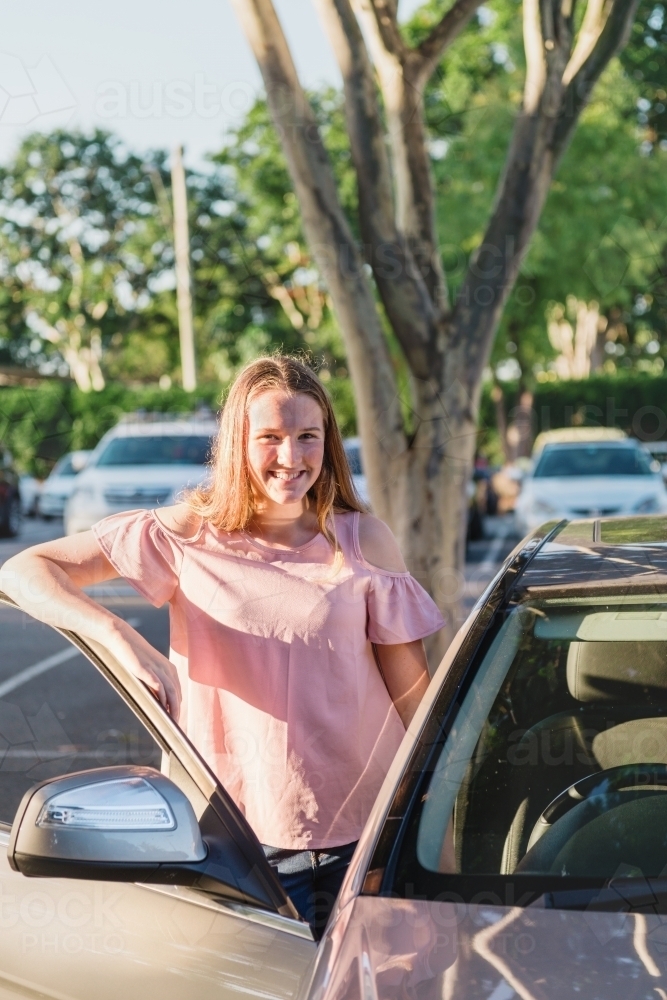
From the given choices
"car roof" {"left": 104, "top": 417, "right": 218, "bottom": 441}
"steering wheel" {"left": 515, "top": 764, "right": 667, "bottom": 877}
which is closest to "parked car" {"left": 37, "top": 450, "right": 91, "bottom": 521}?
"car roof" {"left": 104, "top": 417, "right": 218, "bottom": 441}

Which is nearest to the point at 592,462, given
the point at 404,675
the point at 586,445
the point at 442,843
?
the point at 586,445

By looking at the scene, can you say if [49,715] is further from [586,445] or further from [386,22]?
[586,445]

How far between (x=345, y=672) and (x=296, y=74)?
4121 mm

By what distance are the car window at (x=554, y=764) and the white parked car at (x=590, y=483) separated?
11.7 m

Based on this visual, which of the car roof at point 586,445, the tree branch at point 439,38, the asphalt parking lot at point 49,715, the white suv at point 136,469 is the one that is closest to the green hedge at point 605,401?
the car roof at point 586,445

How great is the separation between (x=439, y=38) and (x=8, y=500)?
15.2 metres

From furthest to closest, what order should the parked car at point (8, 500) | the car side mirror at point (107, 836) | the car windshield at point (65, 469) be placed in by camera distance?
the car windshield at point (65, 469)
the parked car at point (8, 500)
the car side mirror at point (107, 836)

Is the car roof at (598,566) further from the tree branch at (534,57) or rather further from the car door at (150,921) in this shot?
the tree branch at (534,57)

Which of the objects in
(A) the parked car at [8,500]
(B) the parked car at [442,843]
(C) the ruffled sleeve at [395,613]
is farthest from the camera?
(A) the parked car at [8,500]

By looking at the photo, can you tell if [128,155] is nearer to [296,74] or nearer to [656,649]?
[296,74]

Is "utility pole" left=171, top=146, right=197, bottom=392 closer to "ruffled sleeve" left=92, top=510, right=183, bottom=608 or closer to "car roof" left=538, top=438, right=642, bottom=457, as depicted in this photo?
"car roof" left=538, top=438, right=642, bottom=457

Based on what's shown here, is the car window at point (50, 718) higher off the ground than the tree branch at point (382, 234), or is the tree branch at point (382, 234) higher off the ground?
the tree branch at point (382, 234)

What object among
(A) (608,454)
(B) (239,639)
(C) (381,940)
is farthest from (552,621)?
(A) (608,454)

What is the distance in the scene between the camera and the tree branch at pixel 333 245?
552cm
